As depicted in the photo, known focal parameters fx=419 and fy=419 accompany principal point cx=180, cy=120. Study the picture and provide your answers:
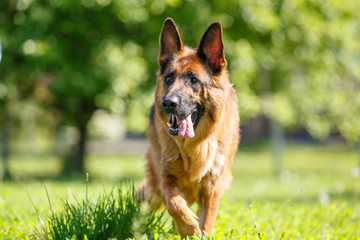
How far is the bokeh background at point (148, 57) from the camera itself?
10.2m

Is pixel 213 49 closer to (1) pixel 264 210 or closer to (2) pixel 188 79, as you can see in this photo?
(2) pixel 188 79

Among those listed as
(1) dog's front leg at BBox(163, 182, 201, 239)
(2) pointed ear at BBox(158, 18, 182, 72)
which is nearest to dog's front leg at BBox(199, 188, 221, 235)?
(1) dog's front leg at BBox(163, 182, 201, 239)

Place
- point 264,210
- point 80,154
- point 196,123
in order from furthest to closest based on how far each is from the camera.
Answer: point 80,154 → point 264,210 → point 196,123

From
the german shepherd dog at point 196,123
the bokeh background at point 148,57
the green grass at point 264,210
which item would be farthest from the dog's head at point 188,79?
the bokeh background at point 148,57

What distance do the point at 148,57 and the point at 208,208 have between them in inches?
296

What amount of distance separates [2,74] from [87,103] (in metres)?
2.48

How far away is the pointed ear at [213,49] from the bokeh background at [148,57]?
19.3ft

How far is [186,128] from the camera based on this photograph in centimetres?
397

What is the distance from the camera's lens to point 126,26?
11.3 m

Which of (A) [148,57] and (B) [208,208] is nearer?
(B) [208,208]

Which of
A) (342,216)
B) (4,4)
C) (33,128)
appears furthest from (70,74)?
(33,128)

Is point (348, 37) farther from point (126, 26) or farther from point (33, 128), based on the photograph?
point (33, 128)

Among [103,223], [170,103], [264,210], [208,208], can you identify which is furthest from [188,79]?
[264,210]

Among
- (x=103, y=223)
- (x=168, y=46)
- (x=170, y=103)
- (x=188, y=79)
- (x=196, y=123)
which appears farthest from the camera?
(x=168, y=46)
